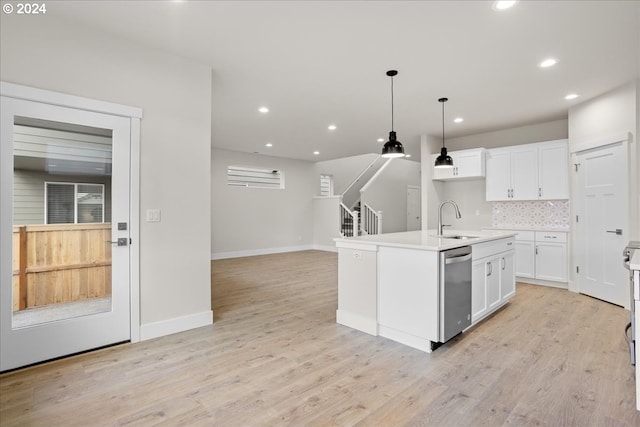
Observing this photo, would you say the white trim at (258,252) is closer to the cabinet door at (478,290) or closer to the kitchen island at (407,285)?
the kitchen island at (407,285)

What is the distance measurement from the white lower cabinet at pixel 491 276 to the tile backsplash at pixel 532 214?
84.5 inches

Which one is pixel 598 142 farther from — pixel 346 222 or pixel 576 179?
pixel 346 222

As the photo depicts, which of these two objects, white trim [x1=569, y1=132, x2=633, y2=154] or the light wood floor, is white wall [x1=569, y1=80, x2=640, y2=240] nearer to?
white trim [x1=569, y1=132, x2=633, y2=154]

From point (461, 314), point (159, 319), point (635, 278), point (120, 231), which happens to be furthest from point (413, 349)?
point (120, 231)

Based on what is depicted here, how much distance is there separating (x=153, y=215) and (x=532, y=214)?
6.13 metres

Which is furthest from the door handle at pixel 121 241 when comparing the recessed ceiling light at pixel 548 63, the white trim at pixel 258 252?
the white trim at pixel 258 252

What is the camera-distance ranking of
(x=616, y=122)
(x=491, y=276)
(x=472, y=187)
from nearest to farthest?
(x=491, y=276), (x=616, y=122), (x=472, y=187)

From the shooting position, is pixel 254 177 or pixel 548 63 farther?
pixel 254 177

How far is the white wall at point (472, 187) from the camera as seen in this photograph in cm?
596

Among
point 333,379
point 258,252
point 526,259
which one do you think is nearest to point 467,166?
point 526,259

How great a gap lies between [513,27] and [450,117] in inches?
107

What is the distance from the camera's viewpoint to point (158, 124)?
310cm

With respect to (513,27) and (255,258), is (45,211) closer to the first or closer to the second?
(513,27)

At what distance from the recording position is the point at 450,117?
17.8 feet
